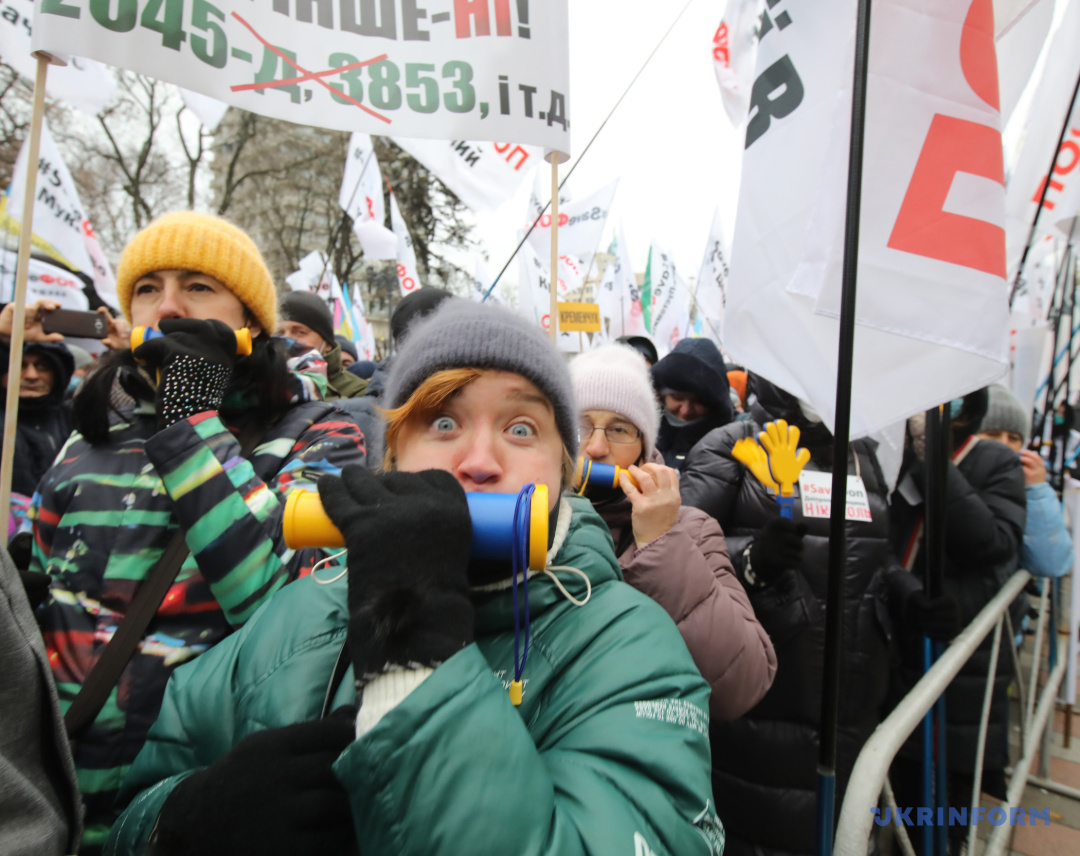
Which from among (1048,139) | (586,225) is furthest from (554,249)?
(586,225)

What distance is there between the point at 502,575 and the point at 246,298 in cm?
122

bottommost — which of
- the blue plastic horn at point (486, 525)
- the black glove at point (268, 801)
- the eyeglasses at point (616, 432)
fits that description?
the black glove at point (268, 801)

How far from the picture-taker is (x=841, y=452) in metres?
1.31

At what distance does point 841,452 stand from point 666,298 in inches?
351

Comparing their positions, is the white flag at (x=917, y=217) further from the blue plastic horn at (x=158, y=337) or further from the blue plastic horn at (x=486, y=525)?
the blue plastic horn at (x=158, y=337)

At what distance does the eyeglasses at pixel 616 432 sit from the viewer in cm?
210

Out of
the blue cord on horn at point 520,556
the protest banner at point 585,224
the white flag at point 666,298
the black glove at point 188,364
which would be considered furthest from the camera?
the white flag at point 666,298

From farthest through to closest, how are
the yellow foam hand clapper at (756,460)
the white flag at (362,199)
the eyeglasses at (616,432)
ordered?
1. the white flag at (362,199)
2. the yellow foam hand clapper at (756,460)
3. the eyeglasses at (616,432)

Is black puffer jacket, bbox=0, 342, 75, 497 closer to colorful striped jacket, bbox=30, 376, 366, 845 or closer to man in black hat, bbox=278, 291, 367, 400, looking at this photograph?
man in black hat, bbox=278, 291, 367, 400

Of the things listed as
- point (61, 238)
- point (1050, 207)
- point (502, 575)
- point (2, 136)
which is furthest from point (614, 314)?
point (2, 136)

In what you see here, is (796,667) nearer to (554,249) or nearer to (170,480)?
(554,249)

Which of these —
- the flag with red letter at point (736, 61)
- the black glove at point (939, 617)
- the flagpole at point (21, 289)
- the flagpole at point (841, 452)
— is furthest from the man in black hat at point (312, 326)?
the black glove at point (939, 617)

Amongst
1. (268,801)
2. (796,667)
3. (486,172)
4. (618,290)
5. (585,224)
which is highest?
(585,224)

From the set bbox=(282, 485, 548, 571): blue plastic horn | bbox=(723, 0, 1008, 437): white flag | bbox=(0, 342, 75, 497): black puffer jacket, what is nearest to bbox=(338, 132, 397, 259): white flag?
bbox=(0, 342, 75, 497): black puffer jacket
